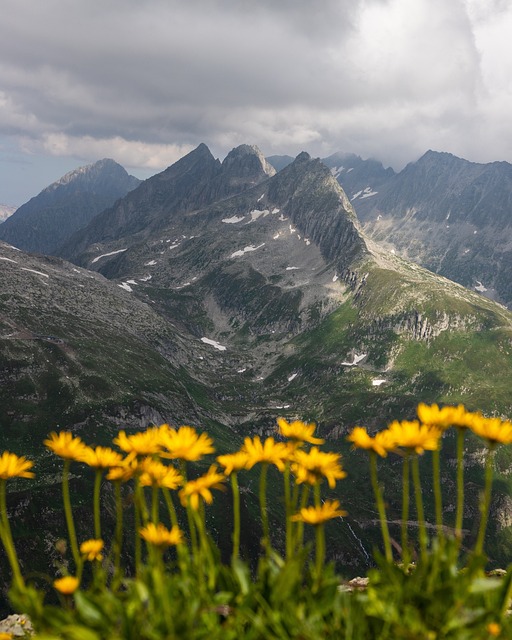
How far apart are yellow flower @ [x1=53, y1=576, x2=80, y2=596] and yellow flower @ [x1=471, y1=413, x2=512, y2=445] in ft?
19.6

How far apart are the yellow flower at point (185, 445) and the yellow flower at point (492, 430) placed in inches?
148

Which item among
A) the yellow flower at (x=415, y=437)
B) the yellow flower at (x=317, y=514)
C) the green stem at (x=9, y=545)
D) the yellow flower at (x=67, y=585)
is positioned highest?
the yellow flower at (x=415, y=437)

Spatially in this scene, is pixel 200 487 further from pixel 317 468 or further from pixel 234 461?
pixel 317 468

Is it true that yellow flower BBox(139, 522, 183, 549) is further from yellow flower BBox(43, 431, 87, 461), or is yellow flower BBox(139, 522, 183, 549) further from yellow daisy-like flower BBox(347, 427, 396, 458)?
yellow daisy-like flower BBox(347, 427, 396, 458)

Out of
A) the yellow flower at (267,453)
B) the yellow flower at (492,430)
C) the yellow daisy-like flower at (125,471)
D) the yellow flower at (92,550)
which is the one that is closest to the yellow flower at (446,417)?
the yellow flower at (492,430)

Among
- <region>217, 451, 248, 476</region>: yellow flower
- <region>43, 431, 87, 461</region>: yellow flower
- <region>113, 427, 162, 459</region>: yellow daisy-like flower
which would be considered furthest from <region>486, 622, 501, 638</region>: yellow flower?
<region>43, 431, 87, 461</region>: yellow flower

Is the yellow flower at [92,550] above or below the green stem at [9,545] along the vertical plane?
below

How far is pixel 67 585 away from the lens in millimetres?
6242

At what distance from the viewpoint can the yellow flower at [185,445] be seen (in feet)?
21.1

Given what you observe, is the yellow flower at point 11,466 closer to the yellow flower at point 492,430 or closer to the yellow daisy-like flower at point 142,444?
the yellow daisy-like flower at point 142,444

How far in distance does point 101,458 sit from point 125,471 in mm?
449

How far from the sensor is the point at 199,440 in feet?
23.1

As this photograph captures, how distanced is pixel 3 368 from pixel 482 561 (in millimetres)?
209279

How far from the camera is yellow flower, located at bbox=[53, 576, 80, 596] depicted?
614cm
